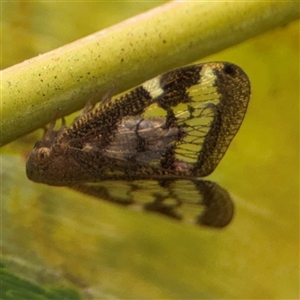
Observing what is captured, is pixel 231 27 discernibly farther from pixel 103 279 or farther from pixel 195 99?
pixel 103 279

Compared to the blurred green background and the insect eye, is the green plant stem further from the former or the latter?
the blurred green background

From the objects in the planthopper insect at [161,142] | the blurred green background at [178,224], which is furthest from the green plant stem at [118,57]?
the blurred green background at [178,224]

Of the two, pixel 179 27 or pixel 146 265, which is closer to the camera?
pixel 179 27

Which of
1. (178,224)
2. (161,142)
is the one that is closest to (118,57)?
(161,142)

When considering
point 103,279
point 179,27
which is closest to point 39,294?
point 103,279

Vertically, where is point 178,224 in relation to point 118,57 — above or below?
below

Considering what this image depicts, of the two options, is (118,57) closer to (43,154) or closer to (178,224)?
(43,154)
